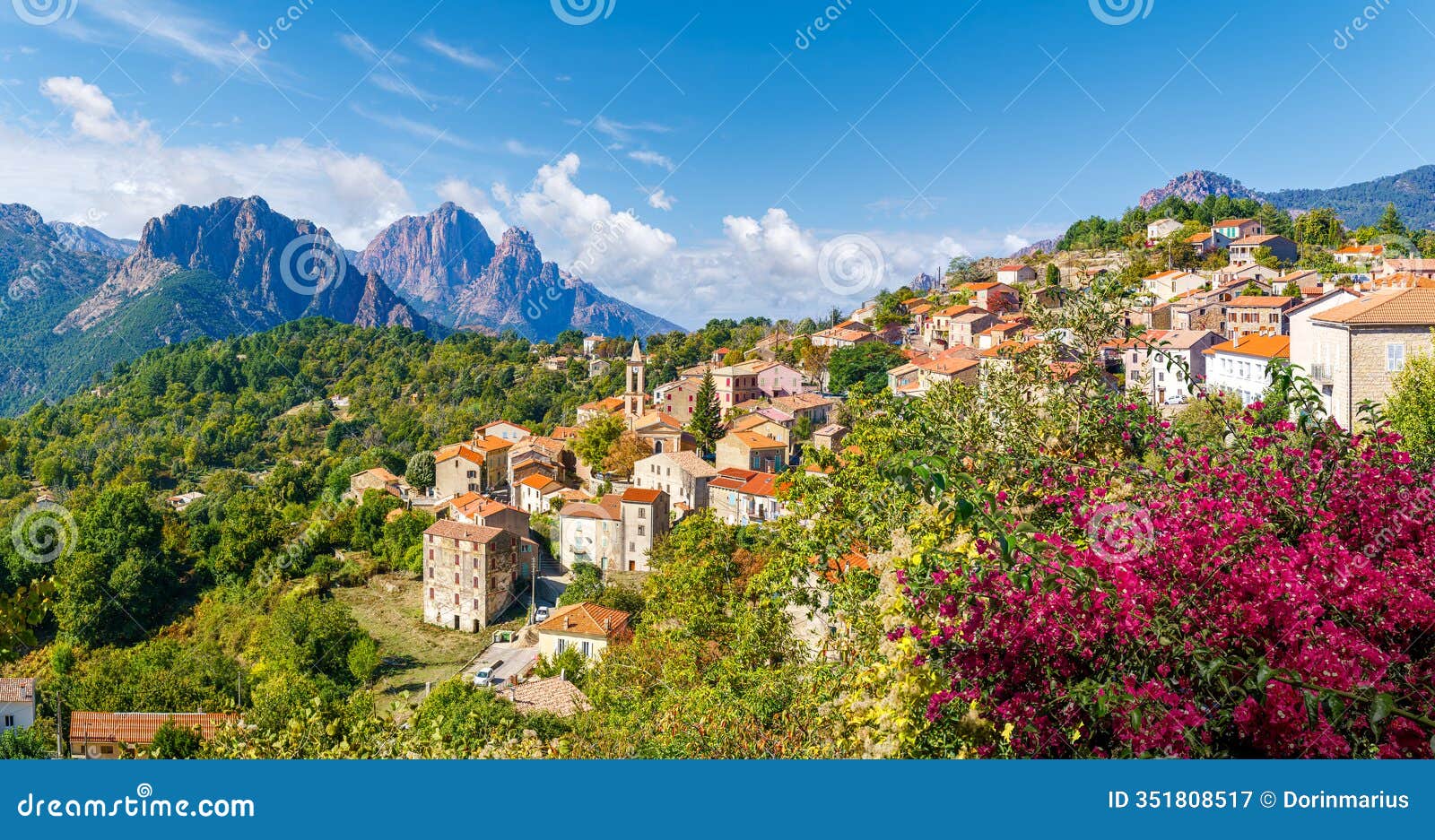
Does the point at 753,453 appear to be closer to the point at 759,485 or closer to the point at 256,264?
the point at 759,485

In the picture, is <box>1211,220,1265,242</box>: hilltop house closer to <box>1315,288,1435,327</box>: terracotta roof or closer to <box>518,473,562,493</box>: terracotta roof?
<box>518,473,562,493</box>: terracotta roof

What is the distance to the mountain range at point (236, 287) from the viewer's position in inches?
2931

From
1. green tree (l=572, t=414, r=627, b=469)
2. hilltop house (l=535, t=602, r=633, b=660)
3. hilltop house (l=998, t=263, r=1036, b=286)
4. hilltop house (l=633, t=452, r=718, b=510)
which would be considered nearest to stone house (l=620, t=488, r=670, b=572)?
hilltop house (l=633, t=452, r=718, b=510)

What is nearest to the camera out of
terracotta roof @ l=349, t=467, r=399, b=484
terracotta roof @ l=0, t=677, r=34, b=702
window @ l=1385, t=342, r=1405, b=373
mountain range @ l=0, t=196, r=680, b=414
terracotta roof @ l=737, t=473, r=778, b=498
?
window @ l=1385, t=342, r=1405, b=373

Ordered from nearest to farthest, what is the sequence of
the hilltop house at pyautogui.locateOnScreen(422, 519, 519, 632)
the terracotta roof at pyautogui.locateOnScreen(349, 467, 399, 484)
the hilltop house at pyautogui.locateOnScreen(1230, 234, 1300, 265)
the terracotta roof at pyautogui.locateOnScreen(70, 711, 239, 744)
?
the terracotta roof at pyautogui.locateOnScreen(70, 711, 239, 744) < the hilltop house at pyautogui.locateOnScreen(422, 519, 519, 632) < the terracotta roof at pyautogui.locateOnScreen(349, 467, 399, 484) < the hilltop house at pyautogui.locateOnScreen(1230, 234, 1300, 265)

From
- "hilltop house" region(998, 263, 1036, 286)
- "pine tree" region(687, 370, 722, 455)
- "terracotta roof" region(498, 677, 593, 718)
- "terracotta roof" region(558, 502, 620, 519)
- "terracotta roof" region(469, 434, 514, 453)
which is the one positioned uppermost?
"hilltop house" region(998, 263, 1036, 286)

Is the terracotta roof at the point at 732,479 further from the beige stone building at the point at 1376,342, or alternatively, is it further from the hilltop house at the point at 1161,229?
the hilltop house at the point at 1161,229

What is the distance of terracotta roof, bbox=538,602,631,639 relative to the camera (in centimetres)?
2225

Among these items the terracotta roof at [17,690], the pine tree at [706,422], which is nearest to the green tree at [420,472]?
the pine tree at [706,422]

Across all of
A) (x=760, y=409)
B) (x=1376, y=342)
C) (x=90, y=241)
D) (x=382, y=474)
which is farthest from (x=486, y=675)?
(x=90, y=241)

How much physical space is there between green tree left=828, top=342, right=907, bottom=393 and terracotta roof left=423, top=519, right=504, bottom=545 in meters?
16.2

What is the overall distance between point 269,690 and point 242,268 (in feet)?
345

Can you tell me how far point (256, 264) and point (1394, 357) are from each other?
121269 mm

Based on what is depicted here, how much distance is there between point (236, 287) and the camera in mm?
105188
